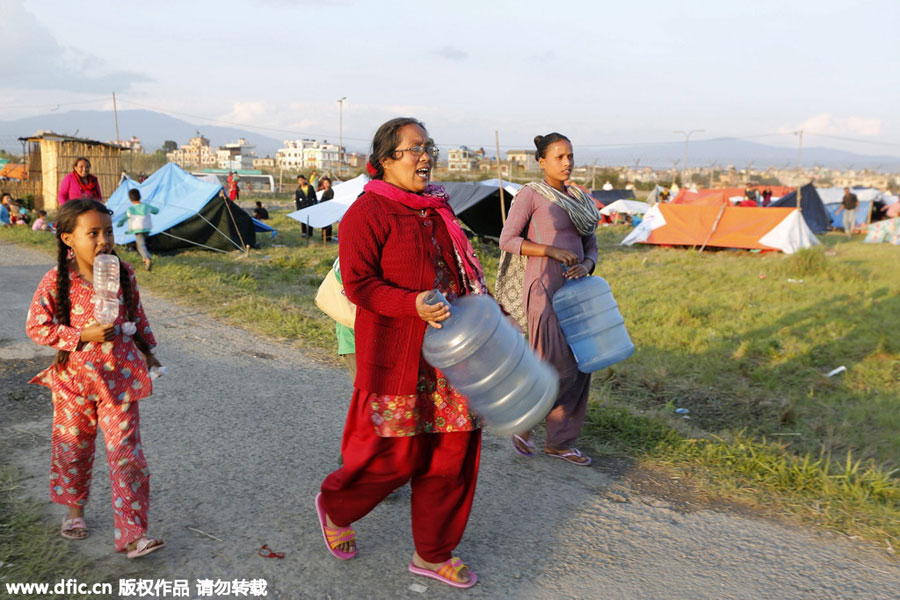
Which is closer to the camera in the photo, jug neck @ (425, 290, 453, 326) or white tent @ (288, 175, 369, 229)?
jug neck @ (425, 290, 453, 326)

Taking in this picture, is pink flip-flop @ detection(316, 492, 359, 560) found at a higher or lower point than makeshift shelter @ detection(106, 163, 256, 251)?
lower

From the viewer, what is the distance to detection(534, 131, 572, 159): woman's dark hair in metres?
3.89

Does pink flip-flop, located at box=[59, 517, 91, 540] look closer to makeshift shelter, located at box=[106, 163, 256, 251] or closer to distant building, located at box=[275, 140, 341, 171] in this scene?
makeshift shelter, located at box=[106, 163, 256, 251]

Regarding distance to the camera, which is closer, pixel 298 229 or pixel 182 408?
pixel 182 408

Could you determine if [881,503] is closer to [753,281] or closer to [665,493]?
[665,493]

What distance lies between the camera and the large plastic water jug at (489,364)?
8.34 ft

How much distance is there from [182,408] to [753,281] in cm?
1014

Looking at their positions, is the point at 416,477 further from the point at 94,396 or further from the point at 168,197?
the point at 168,197

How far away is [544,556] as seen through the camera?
114 inches

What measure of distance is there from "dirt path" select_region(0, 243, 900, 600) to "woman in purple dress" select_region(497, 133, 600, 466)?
9.0 inches

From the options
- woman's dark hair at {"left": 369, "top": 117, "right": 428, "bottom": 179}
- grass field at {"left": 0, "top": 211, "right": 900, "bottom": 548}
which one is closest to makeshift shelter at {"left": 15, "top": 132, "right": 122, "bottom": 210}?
grass field at {"left": 0, "top": 211, "right": 900, "bottom": 548}

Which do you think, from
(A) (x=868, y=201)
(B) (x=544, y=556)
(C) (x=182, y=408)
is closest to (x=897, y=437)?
(B) (x=544, y=556)

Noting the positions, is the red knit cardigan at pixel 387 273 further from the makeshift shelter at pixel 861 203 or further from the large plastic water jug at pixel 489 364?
the makeshift shelter at pixel 861 203

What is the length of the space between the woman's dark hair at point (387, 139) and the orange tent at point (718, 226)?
50.6ft
